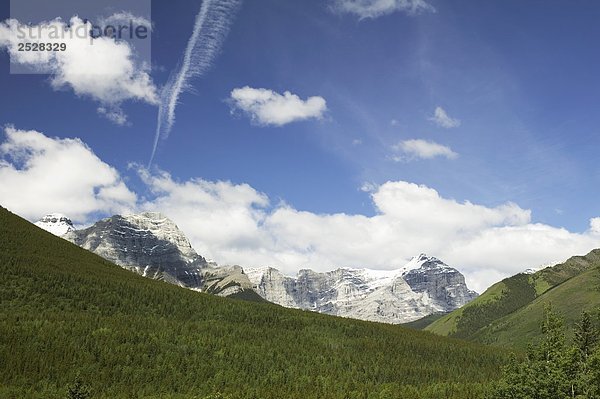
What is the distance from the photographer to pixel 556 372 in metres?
107

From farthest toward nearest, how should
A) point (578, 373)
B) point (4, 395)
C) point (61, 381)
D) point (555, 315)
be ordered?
1. point (61, 381)
2. point (4, 395)
3. point (555, 315)
4. point (578, 373)

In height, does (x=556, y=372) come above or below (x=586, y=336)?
below

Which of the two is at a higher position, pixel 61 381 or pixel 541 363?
pixel 541 363

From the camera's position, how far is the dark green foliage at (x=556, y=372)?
103 metres

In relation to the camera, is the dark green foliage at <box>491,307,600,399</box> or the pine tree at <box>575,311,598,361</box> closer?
the dark green foliage at <box>491,307,600,399</box>

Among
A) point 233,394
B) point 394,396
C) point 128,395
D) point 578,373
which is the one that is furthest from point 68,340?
point 578,373

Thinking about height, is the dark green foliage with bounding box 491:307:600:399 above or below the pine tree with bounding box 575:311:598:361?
below

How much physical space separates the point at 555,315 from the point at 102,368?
153 meters

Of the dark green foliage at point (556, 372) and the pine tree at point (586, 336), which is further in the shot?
the pine tree at point (586, 336)

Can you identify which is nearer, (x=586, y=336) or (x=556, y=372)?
(x=556, y=372)

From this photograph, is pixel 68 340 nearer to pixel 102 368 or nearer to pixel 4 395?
pixel 102 368

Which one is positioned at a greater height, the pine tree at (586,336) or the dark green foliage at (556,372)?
the pine tree at (586,336)

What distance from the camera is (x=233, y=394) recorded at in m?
182

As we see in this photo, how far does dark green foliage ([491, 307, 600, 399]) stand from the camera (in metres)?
103
